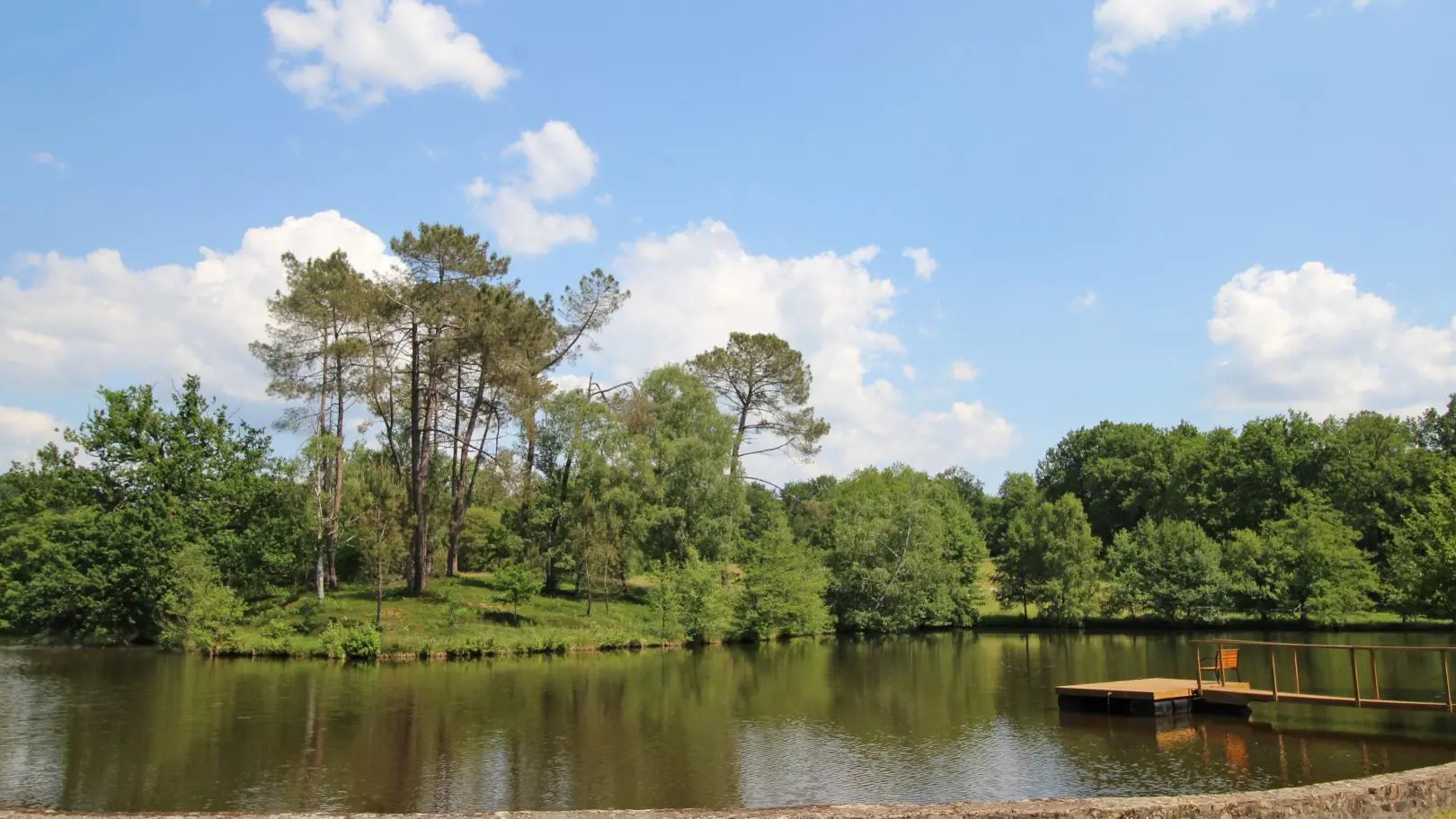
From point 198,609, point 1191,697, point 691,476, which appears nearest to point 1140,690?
point 1191,697

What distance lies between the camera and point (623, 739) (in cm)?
1952

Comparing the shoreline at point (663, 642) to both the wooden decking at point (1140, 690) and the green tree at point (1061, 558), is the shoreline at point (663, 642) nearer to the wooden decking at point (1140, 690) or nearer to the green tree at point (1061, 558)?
the green tree at point (1061, 558)

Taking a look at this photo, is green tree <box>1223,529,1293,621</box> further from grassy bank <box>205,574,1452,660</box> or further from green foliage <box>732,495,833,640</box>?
green foliage <box>732,495,833,640</box>

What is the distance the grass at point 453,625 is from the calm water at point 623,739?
3.75 meters

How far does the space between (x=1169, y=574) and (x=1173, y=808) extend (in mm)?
49108

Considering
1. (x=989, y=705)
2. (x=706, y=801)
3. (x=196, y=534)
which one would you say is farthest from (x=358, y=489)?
(x=706, y=801)

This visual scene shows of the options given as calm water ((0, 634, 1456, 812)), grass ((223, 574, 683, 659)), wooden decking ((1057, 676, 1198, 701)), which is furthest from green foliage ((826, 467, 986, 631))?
wooden decking ((1057, 676, 1198, 701))

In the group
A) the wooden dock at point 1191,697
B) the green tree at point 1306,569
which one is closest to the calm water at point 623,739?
the wooden dock at point 1191,697

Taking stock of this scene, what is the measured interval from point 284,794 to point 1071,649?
1389 inches

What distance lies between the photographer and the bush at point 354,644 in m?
35.7

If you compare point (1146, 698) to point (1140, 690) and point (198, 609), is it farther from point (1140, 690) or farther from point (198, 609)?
point (198, 609)

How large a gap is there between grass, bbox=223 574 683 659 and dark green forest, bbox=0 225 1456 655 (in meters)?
0.44

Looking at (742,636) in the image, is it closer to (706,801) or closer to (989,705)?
(989,705)

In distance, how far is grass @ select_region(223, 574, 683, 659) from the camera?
36.8 m
